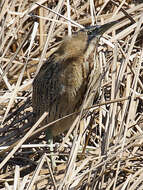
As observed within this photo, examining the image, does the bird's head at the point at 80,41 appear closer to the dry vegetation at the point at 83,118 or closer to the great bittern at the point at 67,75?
the great bittern at the point at 67,75

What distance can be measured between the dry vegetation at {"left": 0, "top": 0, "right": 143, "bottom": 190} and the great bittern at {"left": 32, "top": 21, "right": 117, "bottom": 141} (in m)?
0.10

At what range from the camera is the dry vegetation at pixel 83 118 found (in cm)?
245

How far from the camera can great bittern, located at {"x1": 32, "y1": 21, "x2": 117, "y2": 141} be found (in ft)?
→ 9.25

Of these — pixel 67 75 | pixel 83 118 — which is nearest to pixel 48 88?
pixel 67 75

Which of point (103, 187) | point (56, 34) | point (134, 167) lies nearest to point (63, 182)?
point (103, 187)

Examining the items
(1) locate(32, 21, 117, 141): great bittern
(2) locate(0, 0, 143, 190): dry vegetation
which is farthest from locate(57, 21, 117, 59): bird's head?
(2) locate(0, 0, 143, 190): dry vegetation

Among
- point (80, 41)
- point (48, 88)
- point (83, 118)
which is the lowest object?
point (83, 118)

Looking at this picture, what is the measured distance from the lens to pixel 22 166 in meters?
2.91

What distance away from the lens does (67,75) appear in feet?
9.25

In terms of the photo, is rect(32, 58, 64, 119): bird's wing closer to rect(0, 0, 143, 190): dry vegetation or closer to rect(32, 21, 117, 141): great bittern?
rect(32, 21, 117, 141): great bittern

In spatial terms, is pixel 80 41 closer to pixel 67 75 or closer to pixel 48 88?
pixel 67 75

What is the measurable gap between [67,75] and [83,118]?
0.29m

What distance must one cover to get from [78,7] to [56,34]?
0.30 m

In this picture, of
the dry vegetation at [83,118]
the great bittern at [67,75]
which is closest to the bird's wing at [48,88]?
the great bittern at [67,75]
